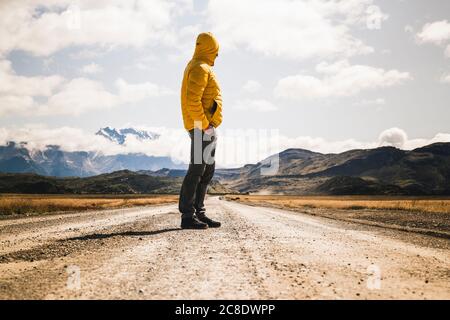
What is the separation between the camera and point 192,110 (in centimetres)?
782

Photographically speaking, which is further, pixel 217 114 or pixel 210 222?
pixel 210 222

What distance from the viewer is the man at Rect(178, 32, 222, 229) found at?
7852 millimetres

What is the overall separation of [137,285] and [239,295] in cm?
88

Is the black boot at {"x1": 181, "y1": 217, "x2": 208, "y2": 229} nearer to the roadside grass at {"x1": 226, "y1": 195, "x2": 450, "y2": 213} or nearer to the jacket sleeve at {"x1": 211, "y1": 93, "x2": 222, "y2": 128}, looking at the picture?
the jacket sleeve at {"x1": 211, "y1": 93, "x2": 222, "y2": 128}

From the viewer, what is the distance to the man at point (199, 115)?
7852 millimetres

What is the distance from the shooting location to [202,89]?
790 cm

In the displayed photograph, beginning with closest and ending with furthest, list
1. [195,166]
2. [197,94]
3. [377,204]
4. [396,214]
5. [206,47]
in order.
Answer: [197,94] < [195,166] < [206,47] < [396,214] < [377,204]

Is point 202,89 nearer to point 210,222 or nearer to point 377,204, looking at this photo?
point 210,222

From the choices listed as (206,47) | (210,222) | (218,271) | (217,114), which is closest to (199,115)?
(217,114)

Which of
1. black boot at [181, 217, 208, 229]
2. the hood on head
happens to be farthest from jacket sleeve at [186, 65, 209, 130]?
black boot at [181, 217, 208, 229]

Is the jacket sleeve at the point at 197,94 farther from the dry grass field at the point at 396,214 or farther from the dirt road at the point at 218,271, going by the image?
the dry grass field at the point at 396,214

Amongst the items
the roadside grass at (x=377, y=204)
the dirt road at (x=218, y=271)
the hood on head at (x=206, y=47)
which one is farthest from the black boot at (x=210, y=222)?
the roadside grass at (x=377, y=204)

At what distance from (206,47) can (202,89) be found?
121 centimetres
